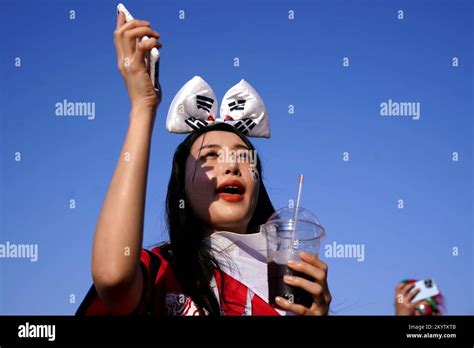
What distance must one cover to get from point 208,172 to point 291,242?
577 millimetres

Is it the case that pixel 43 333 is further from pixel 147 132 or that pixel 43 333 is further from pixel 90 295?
pixel 147 132

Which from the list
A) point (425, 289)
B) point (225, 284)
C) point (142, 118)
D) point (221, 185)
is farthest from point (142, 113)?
point (425, 289)

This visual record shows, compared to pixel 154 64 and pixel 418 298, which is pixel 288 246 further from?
pixel 154 64

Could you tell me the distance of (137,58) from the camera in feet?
7.79

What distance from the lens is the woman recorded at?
7.14ft

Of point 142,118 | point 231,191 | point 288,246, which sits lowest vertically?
point 288,246

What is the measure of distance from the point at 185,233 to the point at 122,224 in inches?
29.7

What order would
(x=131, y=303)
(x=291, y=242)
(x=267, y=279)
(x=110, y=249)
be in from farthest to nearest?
(x=267, y=279) → (x=291, y=242) → (x=131, y=303) → (x=110, y=249)

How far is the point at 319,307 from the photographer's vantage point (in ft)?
7.94

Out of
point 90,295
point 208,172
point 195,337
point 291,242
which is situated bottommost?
point 195,337

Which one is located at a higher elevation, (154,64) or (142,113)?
(154,64)

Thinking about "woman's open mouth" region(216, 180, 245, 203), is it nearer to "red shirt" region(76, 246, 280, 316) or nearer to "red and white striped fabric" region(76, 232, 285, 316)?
"red and white striped fabric" region(76, 232, 285, 316)

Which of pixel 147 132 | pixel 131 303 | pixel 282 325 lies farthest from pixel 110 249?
pixel 282 325

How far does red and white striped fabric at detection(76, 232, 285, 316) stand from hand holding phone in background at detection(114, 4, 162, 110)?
0.62 metres
